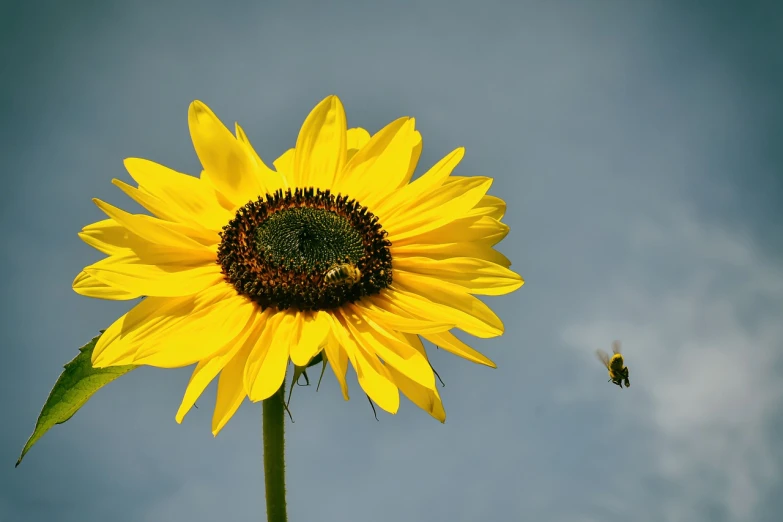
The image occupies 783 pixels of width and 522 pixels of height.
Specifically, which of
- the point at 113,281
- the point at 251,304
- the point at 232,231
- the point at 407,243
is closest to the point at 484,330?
the point at 407,243

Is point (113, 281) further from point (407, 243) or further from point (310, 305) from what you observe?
point (407, 243)

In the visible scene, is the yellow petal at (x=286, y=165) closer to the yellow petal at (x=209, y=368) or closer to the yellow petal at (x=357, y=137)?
the yellow petal at (x=357, y=137)

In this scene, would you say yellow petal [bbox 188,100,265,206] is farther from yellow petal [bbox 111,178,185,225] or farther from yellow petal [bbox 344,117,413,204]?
yellow petal [bbox 344,117,413,204]

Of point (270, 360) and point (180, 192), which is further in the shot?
point (180, 192)

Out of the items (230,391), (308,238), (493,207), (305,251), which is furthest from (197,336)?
(493,207)

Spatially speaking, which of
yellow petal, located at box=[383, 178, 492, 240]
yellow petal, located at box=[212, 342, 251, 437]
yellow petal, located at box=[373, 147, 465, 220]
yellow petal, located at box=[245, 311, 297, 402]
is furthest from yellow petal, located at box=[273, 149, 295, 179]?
yellow petal, located at box=[212, 342, 251, 437]

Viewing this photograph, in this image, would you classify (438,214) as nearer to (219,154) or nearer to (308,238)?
(308,238)
